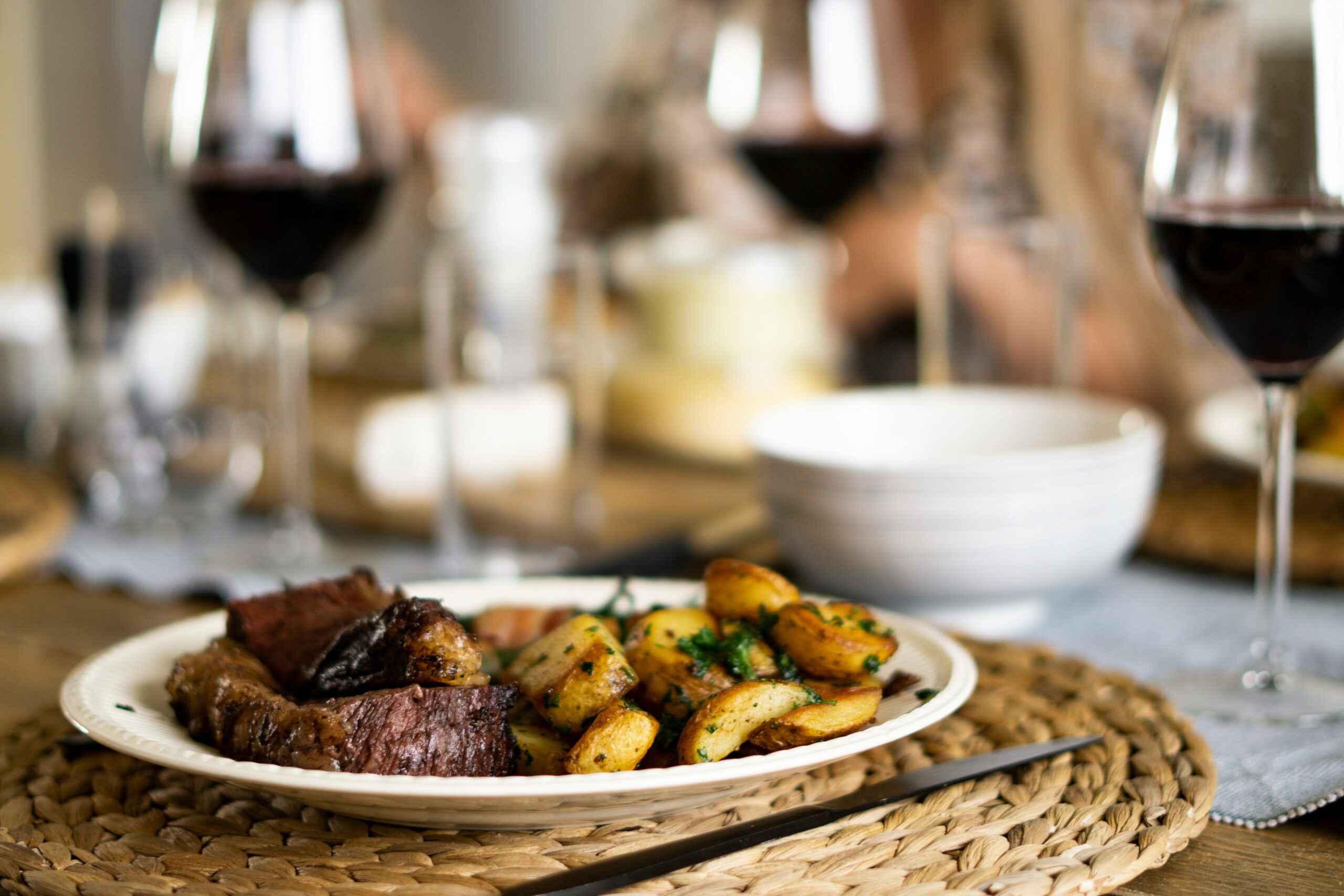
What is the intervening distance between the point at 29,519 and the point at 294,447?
24 centimetres

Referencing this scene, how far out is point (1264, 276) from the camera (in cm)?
81

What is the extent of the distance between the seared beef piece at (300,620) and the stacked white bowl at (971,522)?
0.37 m

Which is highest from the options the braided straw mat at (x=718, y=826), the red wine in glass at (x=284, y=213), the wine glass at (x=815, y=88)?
the wine glass at (x=815, y=88)

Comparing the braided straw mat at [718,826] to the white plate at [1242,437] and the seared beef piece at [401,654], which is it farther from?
the white plate at [1242,437]

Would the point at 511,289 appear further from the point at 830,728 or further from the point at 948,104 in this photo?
the point at 948,104

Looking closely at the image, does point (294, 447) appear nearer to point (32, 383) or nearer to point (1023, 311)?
point (32, 383)

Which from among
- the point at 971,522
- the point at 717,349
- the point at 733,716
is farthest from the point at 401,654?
the point at 717,349

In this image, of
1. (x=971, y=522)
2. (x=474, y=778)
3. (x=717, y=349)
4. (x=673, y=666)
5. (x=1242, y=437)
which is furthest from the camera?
(x=717, y=349)

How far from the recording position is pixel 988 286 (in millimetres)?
1812

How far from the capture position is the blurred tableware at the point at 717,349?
5.10 ft

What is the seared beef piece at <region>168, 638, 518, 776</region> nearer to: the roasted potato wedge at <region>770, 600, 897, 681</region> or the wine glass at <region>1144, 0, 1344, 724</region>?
the roasted potato wedge at <region>770, 600, 897, 681</region>

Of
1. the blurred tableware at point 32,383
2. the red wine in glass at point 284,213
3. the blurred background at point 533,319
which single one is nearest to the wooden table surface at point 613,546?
the blurred background at point 533,319

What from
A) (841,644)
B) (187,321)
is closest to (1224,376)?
(187,321)

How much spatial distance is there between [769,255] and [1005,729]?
1.03m
